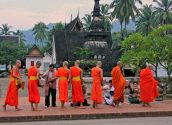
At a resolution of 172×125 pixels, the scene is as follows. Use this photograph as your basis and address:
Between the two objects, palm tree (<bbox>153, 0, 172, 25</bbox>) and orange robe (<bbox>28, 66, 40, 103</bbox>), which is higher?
palm tree (<bbox>153, 0, 172, 25</bbox>)

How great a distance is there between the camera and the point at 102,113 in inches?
599

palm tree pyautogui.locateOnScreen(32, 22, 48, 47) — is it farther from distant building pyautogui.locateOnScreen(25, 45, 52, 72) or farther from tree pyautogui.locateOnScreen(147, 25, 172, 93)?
tree pyautogui.locateOnScreen(147, 25, 172, 93)

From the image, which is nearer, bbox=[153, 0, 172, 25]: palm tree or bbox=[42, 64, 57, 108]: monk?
bbox=[42, 64, 57, 108]: monk

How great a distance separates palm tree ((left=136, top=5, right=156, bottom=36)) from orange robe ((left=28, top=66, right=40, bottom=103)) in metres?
57.0

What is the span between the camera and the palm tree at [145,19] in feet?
242

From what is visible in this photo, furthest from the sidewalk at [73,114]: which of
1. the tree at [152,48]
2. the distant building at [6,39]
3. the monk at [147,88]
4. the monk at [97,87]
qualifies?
the distant building at [6,39]

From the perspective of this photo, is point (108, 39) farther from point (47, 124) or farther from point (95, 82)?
point (47, 124)

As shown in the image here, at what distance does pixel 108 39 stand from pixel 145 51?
82.5 ft

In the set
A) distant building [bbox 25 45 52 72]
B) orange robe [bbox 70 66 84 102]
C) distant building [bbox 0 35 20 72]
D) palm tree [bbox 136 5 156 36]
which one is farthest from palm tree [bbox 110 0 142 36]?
orange robe [bbox 70 66 84 102]

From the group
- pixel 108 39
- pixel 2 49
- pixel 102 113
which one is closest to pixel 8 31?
pixel 2 49

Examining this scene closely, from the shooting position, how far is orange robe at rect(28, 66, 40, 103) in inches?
639

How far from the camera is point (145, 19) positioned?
7681 cm

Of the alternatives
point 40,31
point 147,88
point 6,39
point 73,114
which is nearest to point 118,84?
point 147,88

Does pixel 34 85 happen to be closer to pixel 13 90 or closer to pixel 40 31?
pixel 13 90
